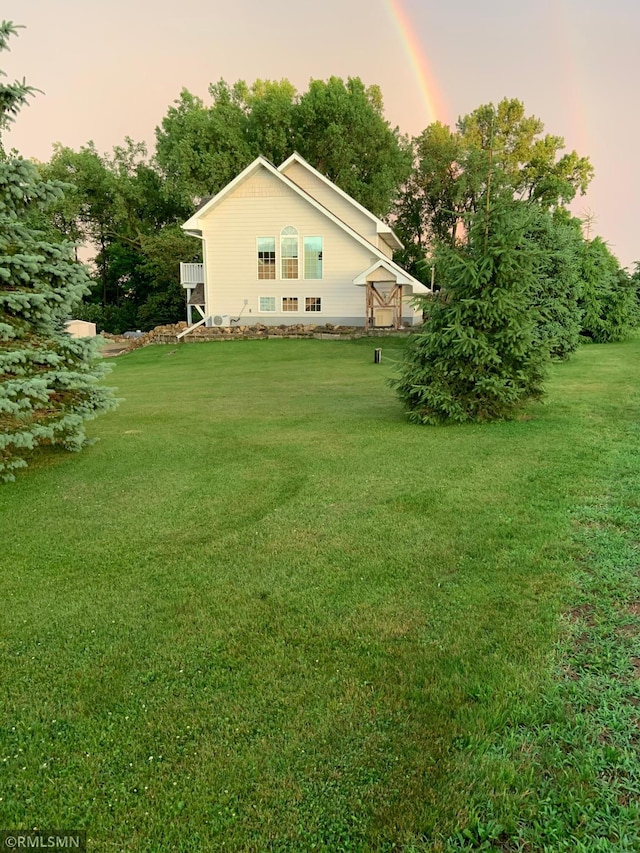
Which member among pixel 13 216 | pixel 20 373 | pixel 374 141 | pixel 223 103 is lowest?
pixel 20 373

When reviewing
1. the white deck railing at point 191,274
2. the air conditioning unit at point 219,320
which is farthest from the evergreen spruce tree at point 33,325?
the white deck railing at point 191,274

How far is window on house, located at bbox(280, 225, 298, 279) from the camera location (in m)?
26.7

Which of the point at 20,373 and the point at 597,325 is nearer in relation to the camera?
the point at 20,373

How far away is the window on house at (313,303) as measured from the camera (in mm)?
27250

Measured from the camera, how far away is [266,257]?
27141 millimetres

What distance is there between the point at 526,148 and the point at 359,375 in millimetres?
40351

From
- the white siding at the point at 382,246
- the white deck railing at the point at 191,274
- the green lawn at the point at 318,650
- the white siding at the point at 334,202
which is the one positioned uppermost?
the white siding at the point at 334,202

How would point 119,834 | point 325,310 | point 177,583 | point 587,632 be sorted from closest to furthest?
point 119,834 → point 587,632 → point 177,583 → point 325,310

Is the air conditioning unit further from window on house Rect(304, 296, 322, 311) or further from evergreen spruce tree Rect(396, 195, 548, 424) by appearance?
evergreen spruce tree Rect(396, 195, 548, 424)

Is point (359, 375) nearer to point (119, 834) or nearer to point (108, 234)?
point (119, 834)

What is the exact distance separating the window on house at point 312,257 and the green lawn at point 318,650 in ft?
71.6

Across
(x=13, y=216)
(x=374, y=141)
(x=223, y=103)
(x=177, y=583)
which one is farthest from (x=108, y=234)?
(x=177, y=583)

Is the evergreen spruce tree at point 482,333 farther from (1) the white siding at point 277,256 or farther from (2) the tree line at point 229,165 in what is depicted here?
(2) the tree line at point 229,165

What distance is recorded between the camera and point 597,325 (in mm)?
22500
